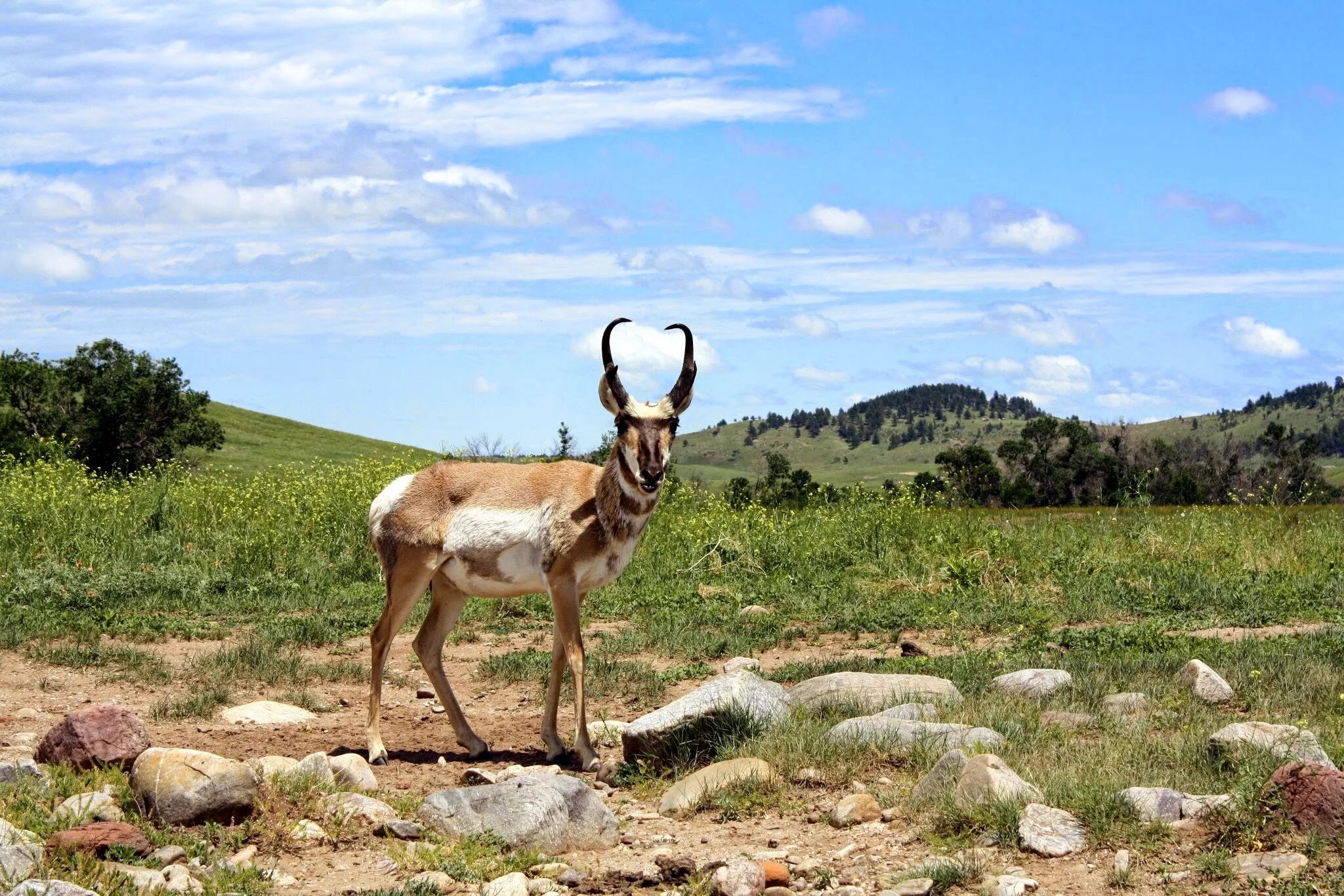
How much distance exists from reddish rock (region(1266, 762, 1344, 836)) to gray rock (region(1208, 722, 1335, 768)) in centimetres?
68

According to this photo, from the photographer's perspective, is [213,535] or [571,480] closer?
[571,480]

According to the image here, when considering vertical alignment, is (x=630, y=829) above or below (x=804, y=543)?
below

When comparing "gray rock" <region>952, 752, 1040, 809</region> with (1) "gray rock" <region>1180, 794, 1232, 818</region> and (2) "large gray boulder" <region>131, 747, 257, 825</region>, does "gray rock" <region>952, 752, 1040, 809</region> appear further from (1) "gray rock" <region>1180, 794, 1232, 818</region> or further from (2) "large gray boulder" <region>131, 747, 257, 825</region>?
(2) "large gray boulder" <region>131, 747, 257, 825</region>

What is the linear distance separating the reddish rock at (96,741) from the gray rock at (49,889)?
6.93ft

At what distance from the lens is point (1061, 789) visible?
7.52 meters

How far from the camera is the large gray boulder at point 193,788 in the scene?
759 cm

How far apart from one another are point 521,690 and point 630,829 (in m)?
5.00

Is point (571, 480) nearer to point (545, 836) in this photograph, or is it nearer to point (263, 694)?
point (545, 836)

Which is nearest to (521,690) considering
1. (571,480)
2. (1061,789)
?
(571,480)

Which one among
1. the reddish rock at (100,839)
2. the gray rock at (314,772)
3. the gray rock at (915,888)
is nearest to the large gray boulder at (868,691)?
the gray rock at (915,888)

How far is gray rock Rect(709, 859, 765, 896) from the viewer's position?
6637mm

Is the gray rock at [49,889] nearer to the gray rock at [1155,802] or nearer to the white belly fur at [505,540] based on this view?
the white belly fur at [505,540]

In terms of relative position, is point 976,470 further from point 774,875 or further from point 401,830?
point 774,875

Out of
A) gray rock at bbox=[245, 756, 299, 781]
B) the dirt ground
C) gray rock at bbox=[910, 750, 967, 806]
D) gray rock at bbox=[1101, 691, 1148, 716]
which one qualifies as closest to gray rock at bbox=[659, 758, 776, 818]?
the dirt ground
